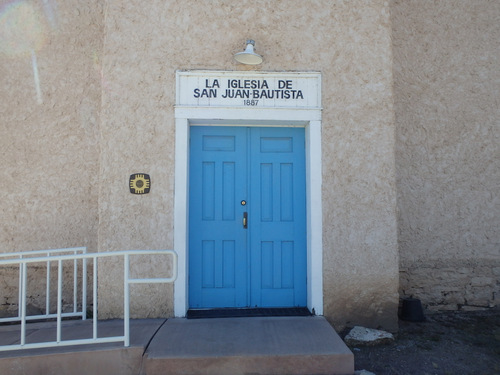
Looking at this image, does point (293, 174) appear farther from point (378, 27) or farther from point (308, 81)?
point (378, 27)

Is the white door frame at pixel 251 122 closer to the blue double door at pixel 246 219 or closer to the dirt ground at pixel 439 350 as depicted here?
the blue double door at pixel 246 219

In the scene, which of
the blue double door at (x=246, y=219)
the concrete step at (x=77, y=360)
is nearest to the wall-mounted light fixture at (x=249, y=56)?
the blue double door at (x=246, y=219)

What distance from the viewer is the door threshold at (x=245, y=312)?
443 centimetres

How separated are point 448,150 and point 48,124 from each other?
17.8ft

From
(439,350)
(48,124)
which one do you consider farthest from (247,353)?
(48,124)

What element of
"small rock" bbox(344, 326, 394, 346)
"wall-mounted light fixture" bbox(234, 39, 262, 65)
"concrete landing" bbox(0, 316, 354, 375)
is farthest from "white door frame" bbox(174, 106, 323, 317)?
"concrete landing" bbox(0, 316, 354, 375)

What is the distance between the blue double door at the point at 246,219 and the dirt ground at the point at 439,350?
3.57ft

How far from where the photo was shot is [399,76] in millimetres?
5504

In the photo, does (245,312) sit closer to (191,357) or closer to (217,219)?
(217,219)

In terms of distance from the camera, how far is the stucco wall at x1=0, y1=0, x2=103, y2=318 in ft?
16.5

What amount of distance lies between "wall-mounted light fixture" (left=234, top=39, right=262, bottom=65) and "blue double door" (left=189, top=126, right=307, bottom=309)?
797 mm

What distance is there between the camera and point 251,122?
15.4ft

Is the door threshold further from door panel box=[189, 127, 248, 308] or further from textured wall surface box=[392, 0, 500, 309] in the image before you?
textured wall surface box=[392, 0, 500, 309]

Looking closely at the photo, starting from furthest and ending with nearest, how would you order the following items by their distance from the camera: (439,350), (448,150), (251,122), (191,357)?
(448,150), (251,122), (439,350), (191,357)
